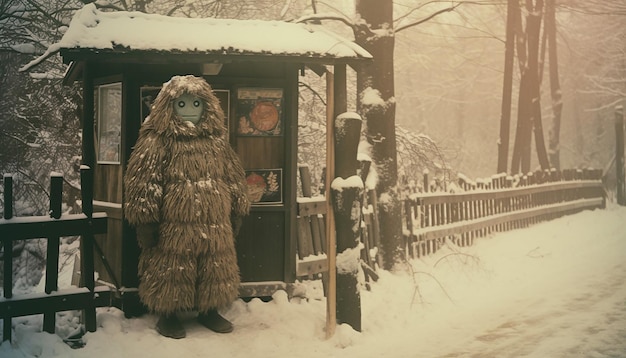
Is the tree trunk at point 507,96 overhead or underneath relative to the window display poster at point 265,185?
overhead

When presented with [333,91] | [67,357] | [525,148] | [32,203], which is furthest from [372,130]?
[525,148]

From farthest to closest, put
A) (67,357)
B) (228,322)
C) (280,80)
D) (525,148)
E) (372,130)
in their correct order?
(525,148) → (372,130) → (280,80) → (228,322) → (67,357)

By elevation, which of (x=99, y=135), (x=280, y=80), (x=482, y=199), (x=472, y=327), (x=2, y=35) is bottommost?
(x=472, y=327)

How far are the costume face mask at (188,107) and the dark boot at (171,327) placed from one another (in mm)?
2015

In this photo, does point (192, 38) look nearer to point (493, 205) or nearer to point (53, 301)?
point (53, 301)

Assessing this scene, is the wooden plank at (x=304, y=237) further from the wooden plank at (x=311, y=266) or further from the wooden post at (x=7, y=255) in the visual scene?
the wooden post at (x=7, y=255)

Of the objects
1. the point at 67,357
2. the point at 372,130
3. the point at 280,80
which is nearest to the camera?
the point at 67,357

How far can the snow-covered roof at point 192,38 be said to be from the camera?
668 centimetres

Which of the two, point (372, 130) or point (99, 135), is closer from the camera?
point (99, 135)

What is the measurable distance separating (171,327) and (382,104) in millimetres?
4532

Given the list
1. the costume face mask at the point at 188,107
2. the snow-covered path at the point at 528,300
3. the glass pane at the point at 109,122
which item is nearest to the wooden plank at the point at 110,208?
the glass pane at the point at 109,122

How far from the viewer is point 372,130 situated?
9.68 m

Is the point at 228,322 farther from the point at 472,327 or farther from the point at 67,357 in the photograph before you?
the point at 472,327

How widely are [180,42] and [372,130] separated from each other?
365cm
